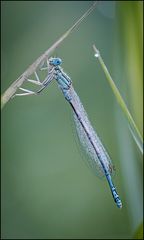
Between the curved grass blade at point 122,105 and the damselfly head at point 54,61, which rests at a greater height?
the damselfly head at point 54,61

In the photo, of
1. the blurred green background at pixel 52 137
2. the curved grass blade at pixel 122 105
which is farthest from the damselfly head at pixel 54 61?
the blurred green background at pixel 52 137

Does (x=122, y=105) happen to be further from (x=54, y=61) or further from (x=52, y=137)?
(x=52, y=137)

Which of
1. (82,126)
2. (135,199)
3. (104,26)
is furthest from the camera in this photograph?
(104,26)

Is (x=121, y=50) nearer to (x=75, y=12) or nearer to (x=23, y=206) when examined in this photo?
(x=75, y=12)

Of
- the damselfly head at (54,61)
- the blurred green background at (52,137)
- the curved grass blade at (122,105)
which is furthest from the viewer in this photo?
the blurred green background at (52,137)

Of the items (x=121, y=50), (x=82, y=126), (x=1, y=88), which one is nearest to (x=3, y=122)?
(x=1, y=88)

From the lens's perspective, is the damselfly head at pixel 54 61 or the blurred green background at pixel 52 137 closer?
the damselfly head at pixel 54 61

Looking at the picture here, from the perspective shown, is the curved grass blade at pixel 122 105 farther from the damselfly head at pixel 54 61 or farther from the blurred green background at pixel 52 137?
the blurred green background at pixel 52 137

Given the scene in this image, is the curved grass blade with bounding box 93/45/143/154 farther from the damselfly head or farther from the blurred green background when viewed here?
the blurred green background
